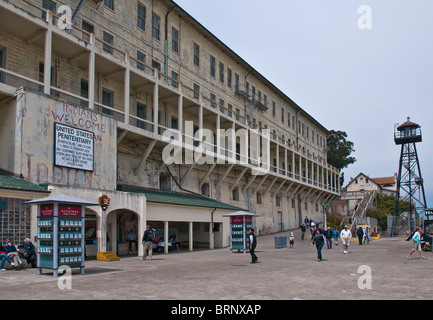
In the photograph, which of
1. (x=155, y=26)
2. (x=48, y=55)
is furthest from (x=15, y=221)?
(x=155, y=26)

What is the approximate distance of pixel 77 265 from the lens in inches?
542

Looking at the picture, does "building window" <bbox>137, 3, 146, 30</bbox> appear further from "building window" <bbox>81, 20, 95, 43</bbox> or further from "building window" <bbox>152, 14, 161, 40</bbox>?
"building window" <bbox>81, 20, 95, 43</bbox>

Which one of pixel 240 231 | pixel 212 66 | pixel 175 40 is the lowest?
pixel 240 231

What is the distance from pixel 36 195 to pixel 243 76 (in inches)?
1232

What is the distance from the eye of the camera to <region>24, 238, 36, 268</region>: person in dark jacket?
15.5 meters

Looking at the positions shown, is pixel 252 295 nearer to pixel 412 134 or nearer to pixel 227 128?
pixel 227 128

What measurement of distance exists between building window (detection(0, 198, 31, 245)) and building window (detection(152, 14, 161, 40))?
18446 mm

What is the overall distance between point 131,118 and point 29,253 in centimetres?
1304

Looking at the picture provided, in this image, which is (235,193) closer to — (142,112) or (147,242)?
(142,112)

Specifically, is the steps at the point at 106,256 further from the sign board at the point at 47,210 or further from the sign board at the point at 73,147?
the sign board at the point at 47,210

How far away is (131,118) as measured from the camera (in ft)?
88.4

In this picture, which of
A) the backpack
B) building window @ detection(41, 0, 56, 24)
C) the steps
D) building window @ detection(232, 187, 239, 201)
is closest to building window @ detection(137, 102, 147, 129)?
building window @ detection(41, 0, 56, 24)

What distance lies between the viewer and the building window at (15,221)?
15.6 metres
